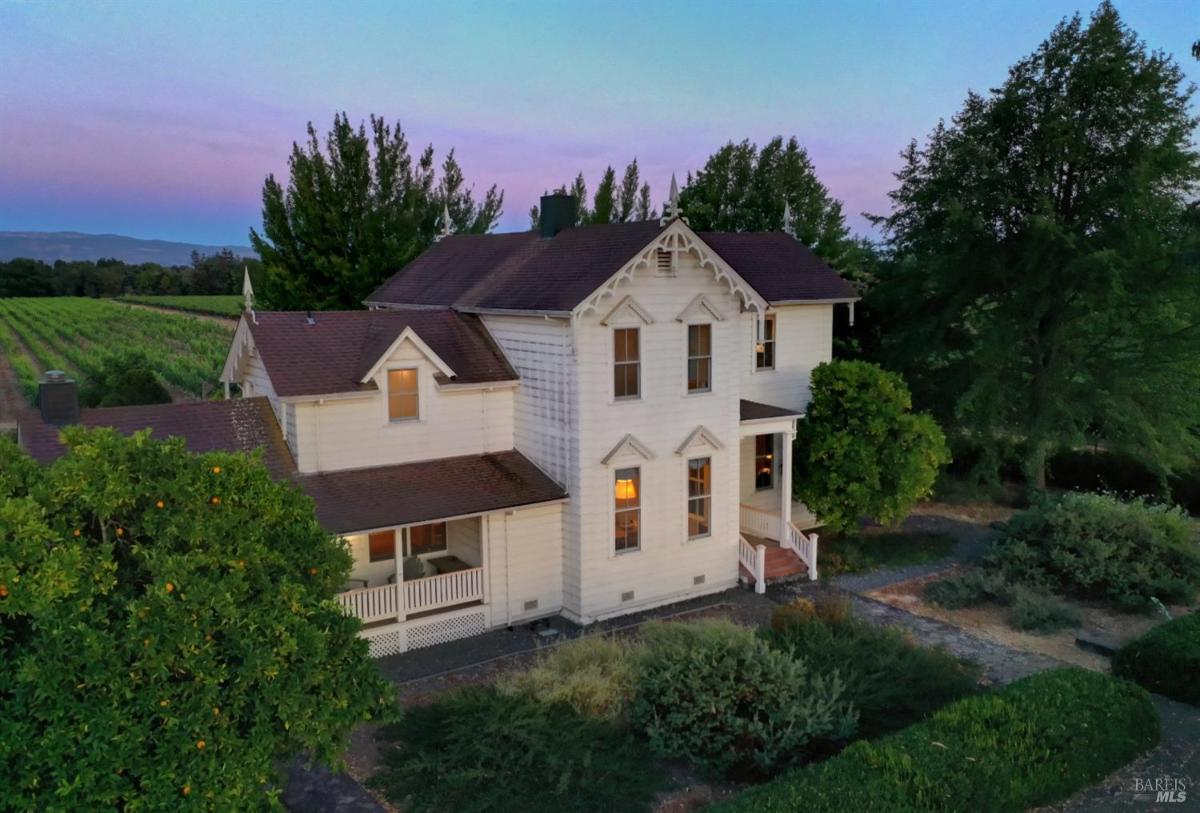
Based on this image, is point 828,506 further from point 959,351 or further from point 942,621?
point 959,351

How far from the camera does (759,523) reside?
21.8 metres

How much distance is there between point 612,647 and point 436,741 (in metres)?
3.14

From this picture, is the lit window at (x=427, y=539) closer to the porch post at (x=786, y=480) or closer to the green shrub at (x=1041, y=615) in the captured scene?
the porch post at (x=786, y=480)

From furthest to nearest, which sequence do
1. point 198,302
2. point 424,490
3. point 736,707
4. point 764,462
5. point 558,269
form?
point 198,302
point 764,462
point 558,269
point 424,490
point 736,707

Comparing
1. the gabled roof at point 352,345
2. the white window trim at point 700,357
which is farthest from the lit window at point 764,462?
the gabled roof at point 352,345

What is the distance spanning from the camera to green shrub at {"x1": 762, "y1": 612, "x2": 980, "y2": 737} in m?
12.5

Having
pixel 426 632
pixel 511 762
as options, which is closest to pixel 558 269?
pixel 426 632

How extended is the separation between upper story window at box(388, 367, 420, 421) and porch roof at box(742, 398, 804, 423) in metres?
7.62

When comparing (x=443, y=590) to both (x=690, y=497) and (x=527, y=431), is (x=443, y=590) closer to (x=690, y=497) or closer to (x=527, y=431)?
(x=527, y=431)

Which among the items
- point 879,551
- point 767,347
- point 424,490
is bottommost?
point 879,551

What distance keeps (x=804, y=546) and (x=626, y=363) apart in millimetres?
6917

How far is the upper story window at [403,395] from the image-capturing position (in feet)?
56.3

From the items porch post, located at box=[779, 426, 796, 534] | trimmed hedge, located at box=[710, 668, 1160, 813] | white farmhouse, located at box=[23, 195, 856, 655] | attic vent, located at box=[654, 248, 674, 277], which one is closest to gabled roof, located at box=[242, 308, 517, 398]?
white farmhouse, located at box=[23, 195, 856, 655]

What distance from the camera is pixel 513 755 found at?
37.2ft
